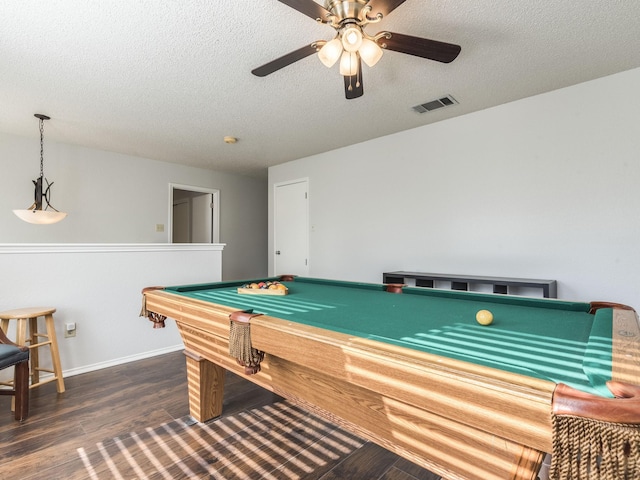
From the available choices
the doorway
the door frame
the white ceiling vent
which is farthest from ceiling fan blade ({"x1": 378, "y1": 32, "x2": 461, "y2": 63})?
the doorway

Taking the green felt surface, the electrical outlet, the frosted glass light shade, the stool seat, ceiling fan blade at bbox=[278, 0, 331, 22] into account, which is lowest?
the electrical outlet

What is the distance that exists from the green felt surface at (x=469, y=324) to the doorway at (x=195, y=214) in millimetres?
3469

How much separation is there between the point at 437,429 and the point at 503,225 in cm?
251

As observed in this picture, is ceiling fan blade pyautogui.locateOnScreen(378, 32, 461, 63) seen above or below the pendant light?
above

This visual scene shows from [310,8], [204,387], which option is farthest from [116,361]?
[310,8]

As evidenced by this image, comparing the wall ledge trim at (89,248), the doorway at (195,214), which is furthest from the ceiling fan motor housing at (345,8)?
the doorway at (195,214)

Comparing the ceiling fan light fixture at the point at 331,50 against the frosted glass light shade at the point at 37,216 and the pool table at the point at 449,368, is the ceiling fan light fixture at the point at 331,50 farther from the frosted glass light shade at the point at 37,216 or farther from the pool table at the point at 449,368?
the frosted glass light shade at the point at 37,216

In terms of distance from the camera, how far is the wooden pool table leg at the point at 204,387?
1964 millimetres

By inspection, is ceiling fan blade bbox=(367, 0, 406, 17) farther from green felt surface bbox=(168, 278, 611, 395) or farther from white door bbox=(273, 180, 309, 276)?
white door bbox=(273, 180, 309, 276)

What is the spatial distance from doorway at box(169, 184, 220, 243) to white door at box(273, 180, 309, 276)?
1125 mm

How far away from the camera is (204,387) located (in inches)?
78.0

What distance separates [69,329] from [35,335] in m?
0.31

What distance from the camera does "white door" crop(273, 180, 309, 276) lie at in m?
4.71

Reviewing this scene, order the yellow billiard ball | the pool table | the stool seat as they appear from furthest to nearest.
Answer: the stool seat, the yellow billiard ball, the pool table
